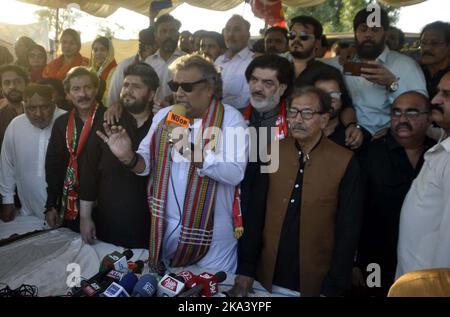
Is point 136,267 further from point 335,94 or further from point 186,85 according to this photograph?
point 335,94

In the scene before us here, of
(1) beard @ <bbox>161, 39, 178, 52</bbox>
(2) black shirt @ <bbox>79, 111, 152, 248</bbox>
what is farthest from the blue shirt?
(1) beard @ <bbox>161, 39, 178, 52</bbox>

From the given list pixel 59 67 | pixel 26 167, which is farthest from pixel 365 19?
pixel 59 67

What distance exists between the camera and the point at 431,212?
192 cm

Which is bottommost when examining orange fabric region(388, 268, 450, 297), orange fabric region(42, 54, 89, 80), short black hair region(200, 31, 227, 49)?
orange fabric region(388, 268, 450, 297)

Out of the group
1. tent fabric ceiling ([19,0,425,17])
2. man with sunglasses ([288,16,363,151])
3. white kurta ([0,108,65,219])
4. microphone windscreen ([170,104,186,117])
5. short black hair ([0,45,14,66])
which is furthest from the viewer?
short black hair ([0,45,14,66])

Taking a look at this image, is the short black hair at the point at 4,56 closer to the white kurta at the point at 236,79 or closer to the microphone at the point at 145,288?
the white kurta at the point at 236,79

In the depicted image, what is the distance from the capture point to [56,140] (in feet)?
10.1

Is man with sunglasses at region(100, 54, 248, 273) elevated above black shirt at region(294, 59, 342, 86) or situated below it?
below

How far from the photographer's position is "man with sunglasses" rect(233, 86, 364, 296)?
201 cm

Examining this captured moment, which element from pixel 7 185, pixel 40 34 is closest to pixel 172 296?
pixel 7 185

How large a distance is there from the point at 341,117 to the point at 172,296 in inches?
58.7

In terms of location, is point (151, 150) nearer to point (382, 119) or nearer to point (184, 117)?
point (184, 117)

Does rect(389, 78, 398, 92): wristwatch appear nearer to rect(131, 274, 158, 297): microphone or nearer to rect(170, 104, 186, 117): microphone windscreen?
rect(170, 104, 186, 117): microphone windscreen

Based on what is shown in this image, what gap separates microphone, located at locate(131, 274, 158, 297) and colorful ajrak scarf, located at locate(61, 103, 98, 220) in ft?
4.08
